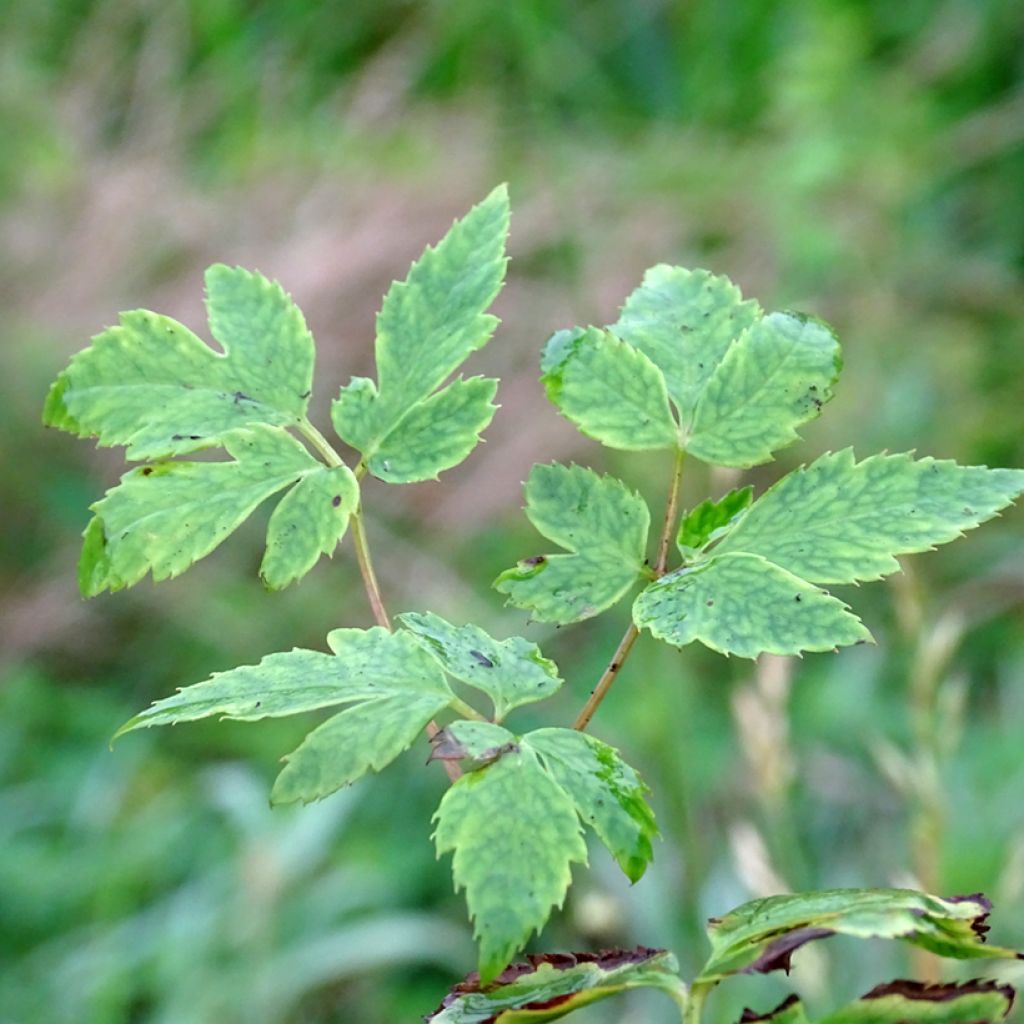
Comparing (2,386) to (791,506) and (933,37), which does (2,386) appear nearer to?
(933,37)

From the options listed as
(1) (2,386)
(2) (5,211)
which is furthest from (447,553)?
(2) (5,211)

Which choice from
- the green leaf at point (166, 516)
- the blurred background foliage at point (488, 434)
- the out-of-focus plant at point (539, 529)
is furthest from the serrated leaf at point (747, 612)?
the blurred background foliage at point (488, 434)

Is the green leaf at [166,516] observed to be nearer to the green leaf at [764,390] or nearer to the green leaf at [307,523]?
the green leaf at [307,523]

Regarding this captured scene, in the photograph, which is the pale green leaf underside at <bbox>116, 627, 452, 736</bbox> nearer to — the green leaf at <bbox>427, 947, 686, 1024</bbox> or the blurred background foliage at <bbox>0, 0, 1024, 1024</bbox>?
the green leaf at <bbox>427, 947, 686, 1024</bbox>

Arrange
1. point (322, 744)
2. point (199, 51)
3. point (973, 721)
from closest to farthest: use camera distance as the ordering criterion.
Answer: point (322, 744) < point (973, 721) < point (199, 51)

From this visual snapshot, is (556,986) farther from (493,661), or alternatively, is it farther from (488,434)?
(488,434)

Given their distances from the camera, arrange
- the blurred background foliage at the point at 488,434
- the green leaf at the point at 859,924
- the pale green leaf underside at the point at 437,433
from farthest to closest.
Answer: the blurred background foliage at the point at 488,434
the pale green leaf underside at the point at 437,433
the green leaf at the point at 859,924
